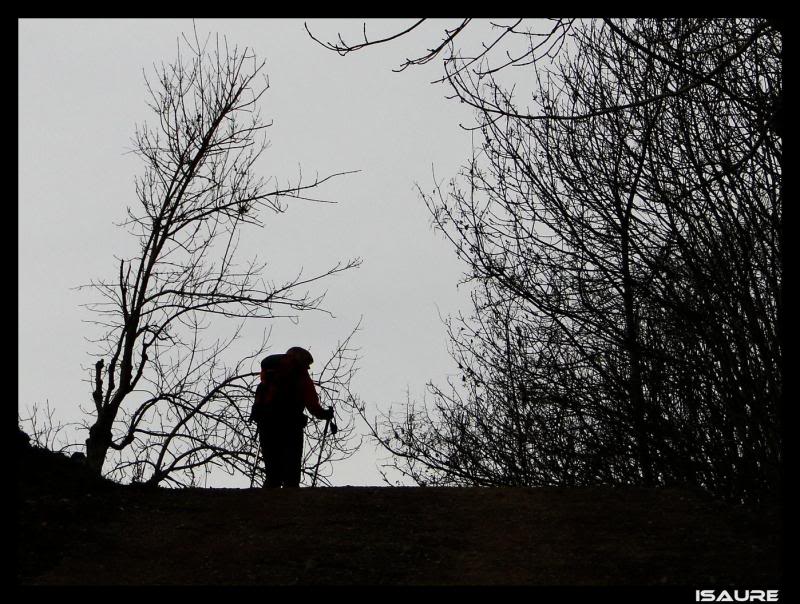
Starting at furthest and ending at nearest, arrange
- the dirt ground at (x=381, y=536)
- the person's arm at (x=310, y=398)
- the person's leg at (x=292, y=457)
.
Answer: the person's leg at (x=292, y=457), the person's arm at (x=310, y=398), the dirt ground at (x=381, y=536)

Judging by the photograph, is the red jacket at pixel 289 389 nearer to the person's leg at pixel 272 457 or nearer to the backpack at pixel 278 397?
the backpack at pixel 278 397

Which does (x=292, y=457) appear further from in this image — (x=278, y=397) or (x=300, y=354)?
(x=300, y=354)

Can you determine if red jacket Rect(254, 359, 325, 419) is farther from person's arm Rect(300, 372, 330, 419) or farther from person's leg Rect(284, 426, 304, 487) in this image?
person's leg Rect(284, 426, 304, 487)

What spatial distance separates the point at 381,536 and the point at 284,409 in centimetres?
305

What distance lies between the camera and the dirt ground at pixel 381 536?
6.30 m

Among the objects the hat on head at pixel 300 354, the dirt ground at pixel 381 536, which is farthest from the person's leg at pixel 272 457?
the dirt ground at pixel 381 536

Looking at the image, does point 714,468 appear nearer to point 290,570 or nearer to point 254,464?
point 254,464

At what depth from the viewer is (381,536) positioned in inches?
289

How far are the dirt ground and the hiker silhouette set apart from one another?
3.89 ft

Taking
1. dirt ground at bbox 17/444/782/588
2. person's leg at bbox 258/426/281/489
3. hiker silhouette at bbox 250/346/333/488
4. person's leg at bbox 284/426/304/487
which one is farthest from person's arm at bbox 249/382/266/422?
dirt ground at bbox 17/444/782/588

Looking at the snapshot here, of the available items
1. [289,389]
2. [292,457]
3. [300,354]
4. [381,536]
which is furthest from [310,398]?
[381,536]

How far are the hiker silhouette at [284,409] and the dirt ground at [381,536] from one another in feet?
3.89

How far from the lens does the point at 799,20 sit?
5781 mm

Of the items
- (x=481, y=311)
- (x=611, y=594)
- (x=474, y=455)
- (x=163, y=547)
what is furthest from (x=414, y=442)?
(x=611, y=594)
